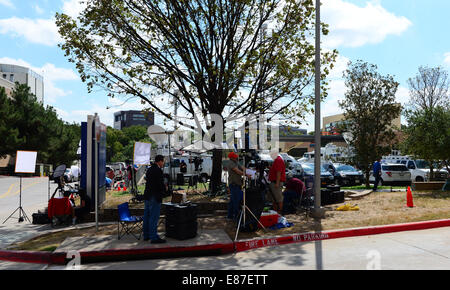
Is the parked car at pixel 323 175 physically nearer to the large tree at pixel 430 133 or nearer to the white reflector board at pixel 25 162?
the large tree at pixel 430 133

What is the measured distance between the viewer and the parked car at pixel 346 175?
858 inches

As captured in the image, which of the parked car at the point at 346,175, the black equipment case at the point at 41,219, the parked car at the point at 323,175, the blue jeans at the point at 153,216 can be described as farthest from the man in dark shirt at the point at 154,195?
the parked car at the point at 346,175

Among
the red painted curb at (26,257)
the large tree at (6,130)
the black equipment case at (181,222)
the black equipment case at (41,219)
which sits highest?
the large tree at (6,130)

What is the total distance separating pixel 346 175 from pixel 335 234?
588 inches

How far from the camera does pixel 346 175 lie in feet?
72.9

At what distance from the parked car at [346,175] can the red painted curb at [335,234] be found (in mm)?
12747

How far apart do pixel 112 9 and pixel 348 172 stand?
665 inches

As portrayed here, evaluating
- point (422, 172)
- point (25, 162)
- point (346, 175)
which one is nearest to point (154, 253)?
point (25, 162)

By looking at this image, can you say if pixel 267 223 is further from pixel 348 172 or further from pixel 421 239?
pixel 348 172

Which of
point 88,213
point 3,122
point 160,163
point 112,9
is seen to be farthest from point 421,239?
point 3,122

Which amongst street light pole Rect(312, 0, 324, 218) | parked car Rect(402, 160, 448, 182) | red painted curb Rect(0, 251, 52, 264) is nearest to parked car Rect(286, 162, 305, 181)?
parked car Rect(402, 160, 448, 182)

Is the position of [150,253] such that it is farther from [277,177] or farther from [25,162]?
[25,162]

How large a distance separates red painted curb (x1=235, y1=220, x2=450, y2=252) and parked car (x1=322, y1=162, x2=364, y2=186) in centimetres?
1275

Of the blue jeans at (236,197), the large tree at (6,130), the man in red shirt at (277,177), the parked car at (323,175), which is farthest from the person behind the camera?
the large tree at (6,130)
